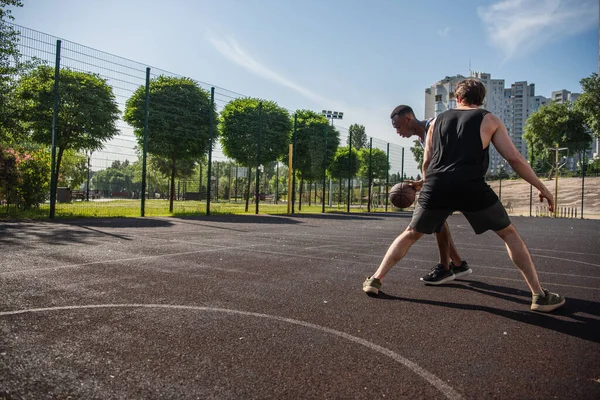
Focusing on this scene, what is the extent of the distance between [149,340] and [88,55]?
39.5 feet

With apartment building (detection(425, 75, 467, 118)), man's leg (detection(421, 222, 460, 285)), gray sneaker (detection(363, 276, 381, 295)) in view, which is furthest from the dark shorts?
apartment building (detection(425, 75, 467, 118))

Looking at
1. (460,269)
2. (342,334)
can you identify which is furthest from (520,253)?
(342,334)

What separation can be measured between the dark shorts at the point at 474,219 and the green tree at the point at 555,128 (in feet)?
205

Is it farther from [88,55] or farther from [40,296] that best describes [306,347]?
[88,55]

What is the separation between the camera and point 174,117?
630 inches

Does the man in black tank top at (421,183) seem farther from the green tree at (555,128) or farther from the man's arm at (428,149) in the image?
the green tree at (555,128)

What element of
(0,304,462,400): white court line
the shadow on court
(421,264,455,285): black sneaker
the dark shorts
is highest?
the dark shorts

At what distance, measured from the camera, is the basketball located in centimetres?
496

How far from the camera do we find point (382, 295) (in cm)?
378

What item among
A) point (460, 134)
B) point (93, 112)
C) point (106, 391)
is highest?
point (93, 112)

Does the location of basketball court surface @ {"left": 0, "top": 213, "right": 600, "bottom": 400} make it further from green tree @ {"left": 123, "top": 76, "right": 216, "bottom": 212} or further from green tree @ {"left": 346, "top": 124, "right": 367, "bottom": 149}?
green tree @ {"left": 346, "top": 124, "right": 367, "bottom": 149}

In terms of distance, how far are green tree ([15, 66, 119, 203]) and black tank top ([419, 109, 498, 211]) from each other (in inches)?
492

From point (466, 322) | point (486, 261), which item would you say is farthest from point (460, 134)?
point (486, 261)

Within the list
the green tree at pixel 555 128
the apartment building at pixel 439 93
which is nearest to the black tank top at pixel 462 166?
the green tree at pixel 555 128
